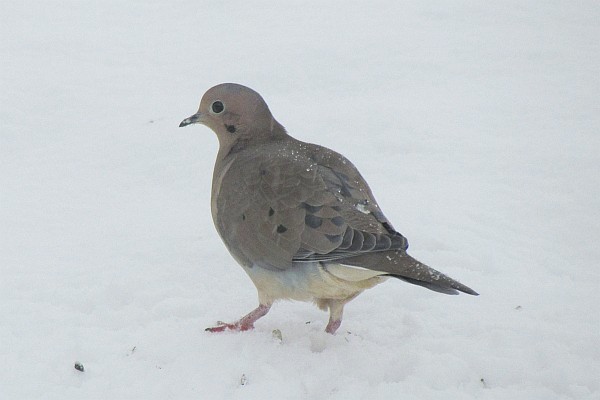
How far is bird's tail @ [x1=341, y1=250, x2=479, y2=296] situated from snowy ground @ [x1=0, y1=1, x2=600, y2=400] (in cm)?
52

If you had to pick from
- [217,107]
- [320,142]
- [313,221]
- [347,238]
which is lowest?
[347,238]

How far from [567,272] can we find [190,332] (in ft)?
7.02

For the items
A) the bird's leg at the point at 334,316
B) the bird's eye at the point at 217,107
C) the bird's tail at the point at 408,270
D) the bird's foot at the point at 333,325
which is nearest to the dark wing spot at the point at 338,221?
the bird's tail at the point at 408,270

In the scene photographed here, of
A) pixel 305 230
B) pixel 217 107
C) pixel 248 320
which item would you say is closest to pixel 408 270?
pixel 305 230

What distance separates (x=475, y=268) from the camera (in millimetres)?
4367

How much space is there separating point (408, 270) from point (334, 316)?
70cm

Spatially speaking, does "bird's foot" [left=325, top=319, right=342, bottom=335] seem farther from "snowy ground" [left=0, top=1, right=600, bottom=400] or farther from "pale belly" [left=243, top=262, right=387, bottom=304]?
"pale belly" [left=243, top=262, right=387, bottom=304]

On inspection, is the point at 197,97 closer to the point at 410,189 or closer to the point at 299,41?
the point at 299,41

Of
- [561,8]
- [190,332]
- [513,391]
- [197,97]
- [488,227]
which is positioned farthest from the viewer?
[561,8]

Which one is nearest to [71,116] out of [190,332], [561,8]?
[190,332]

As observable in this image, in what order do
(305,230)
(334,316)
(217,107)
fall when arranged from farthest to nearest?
(217,107)
(334,316)
(305,230)

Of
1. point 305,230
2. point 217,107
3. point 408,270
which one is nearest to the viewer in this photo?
point 408,270

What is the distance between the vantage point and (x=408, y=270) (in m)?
3.04

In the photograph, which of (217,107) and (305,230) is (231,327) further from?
(217,107)
